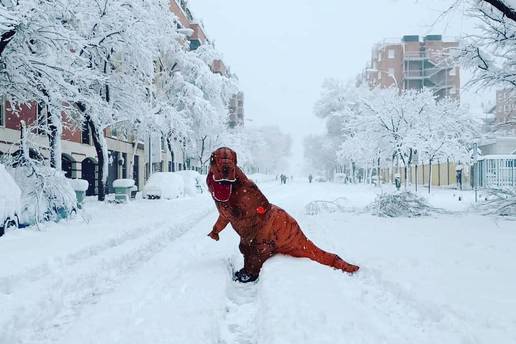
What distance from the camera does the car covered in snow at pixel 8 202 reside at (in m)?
9.00

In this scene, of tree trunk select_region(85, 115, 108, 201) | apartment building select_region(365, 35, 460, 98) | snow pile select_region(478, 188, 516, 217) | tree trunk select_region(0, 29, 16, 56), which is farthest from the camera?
apartment building select_region(365, 35, 460, 98)

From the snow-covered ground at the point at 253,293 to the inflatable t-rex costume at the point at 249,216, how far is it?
199 millimetres

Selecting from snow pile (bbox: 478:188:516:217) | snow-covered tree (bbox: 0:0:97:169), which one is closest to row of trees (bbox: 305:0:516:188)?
snow pile (bbox: 478:188:516:217)

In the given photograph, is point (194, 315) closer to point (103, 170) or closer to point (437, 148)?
point (103, 170)

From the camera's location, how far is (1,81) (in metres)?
10.4

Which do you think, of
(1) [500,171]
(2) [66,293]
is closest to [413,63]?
(1) [500,171]

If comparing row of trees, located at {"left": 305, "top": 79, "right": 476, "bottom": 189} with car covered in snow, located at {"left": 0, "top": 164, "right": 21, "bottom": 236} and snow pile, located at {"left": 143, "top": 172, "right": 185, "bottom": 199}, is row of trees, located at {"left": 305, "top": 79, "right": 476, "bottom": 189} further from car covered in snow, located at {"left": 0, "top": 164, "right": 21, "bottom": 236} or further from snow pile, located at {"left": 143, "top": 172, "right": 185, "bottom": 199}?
car covered in snow, located at {"left": 0, "top": 164, "right": 21, "bottom": 236}

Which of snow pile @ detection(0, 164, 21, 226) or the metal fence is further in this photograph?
the metal fence

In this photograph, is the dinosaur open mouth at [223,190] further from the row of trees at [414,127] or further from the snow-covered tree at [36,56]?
the row of trees at [414,127]

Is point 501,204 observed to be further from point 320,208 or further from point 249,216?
point 249,216

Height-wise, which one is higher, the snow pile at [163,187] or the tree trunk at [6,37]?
the tree trunk at [6,37]

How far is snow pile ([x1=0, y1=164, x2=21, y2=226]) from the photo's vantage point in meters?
8.98

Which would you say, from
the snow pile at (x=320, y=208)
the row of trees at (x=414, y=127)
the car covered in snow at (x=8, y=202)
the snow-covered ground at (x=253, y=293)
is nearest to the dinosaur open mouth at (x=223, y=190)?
the snow-covered ground at (x=253, y=293)

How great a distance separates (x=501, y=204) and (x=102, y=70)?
50.2ft
